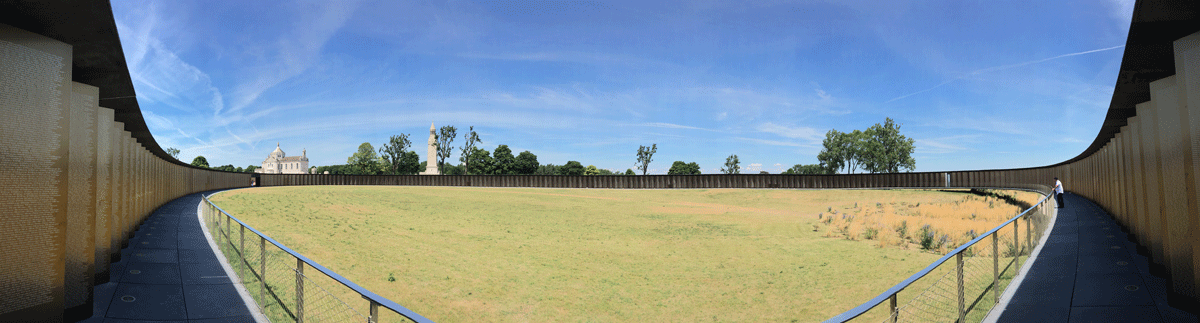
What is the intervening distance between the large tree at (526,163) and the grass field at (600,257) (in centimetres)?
8885

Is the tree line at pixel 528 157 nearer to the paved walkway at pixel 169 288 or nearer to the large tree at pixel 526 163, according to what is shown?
the large tree at pixel 526 163

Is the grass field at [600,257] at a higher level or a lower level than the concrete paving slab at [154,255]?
lower

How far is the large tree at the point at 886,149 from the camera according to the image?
297ft

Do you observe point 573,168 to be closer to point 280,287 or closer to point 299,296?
point 280,287

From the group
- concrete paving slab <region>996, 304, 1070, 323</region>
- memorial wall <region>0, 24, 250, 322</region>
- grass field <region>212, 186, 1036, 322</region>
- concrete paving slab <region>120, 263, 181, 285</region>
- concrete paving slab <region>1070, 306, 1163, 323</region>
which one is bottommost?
grass field <region>212, 186, 1036, 322</region>

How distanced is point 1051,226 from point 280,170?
207 meters

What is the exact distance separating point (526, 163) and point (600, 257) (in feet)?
346

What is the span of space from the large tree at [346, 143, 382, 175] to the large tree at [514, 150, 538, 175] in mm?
34130

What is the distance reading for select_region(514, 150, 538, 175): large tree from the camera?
118 metres

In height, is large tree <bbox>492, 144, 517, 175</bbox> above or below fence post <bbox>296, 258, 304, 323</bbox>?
above

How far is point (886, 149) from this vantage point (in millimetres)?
91938

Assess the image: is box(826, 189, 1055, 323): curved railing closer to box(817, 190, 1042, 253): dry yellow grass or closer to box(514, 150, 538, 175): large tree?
box(817, 190, 1042, 253): dry yellow grass

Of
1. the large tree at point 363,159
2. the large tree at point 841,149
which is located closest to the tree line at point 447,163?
the large tree at point 363,159

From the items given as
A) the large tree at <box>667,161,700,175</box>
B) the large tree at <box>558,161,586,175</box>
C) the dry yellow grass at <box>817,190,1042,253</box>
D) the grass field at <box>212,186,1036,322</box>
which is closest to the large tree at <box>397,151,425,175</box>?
the large tree at <box>558,161,586,175</box>
